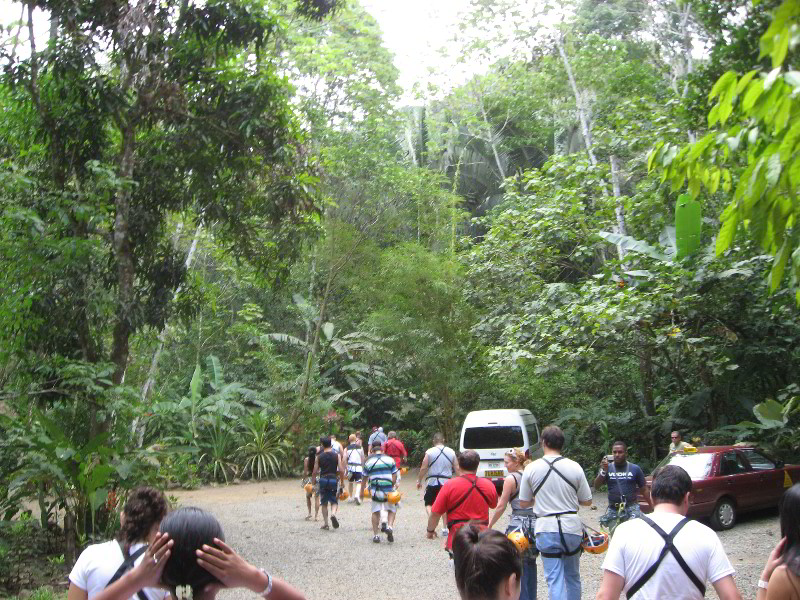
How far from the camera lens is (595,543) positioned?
253 inches

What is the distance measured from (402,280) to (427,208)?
466 cm

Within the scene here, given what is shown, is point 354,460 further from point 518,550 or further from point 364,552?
point 518,550

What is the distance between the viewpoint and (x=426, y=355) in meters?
25.4

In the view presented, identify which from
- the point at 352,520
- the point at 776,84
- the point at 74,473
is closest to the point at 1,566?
the point at 74,473

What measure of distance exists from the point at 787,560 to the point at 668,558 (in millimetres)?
675

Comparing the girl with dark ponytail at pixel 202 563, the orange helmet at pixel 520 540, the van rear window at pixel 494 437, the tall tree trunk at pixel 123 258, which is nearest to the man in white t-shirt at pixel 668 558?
the girl with dark ponytail at pixel 202 563

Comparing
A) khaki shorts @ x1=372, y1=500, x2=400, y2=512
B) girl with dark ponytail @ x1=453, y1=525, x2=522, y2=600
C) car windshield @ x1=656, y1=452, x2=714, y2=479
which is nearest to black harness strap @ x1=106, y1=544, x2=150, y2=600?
girl with dark ponytail @ x1=453, y1=525, x2=522, y2=600

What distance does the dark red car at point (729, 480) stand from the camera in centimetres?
1307

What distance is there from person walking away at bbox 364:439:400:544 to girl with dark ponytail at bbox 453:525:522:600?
9772 millimetres

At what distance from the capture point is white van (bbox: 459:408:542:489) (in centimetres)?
1786

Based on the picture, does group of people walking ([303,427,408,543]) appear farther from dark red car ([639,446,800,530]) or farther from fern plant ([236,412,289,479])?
fern plant ([236,412,289,479])

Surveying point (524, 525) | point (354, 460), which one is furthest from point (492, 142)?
point (524, 525)

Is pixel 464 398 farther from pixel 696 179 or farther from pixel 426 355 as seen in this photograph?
pixel 696 179

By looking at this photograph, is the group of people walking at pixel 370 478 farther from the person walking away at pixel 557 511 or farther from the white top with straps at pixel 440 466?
the person walking away at pixel 557 511
